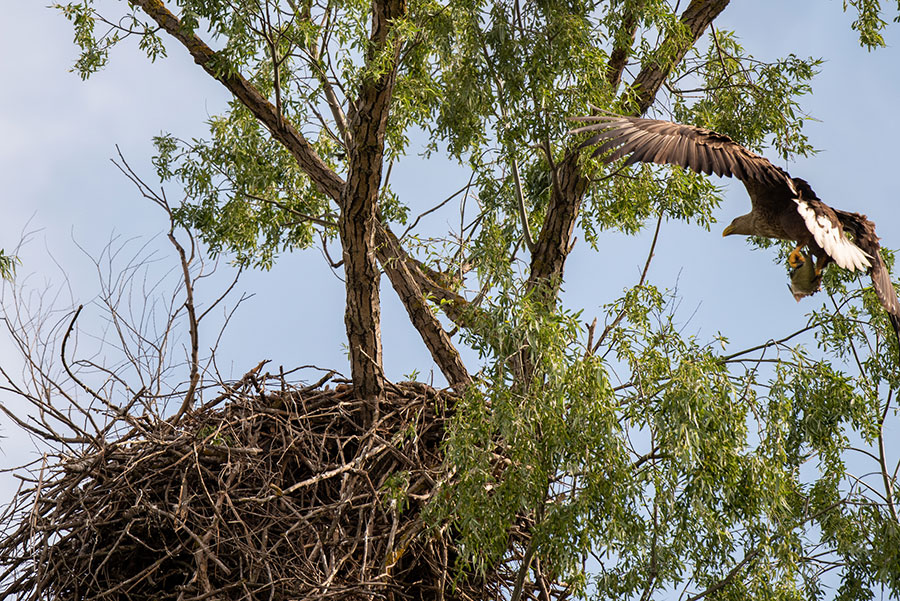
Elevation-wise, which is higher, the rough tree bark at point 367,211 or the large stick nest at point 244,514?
the rough tree bark at point 367,211

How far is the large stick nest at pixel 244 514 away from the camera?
513 centimetres

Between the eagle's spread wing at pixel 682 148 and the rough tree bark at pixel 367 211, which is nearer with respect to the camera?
the eagle's spread wing at pixel 682 148

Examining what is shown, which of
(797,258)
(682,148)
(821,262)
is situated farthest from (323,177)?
(821,262)

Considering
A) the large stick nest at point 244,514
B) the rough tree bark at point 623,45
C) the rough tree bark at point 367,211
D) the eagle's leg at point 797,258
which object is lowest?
the large stick nest at point 244,514

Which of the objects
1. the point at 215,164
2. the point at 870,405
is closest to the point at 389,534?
the point at 870,405

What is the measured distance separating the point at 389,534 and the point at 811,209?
8.92 ft

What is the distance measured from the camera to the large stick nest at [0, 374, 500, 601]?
5133 millimetres

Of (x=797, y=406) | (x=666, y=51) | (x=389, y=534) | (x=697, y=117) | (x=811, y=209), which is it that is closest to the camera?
(x=811, y=209)

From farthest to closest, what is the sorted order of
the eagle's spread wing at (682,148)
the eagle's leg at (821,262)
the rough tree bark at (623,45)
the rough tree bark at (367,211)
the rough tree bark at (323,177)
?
the rough tree bark at (323,177)
the rough tree bark at (623,45)
the rough tree bark at (367,211)
the eagle's leg at (821,262)
the eagle's spread wing at (682,148)

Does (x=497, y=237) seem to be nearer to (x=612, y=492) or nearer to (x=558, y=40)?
(x=558, y=40)

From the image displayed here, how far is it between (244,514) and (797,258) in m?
3.22

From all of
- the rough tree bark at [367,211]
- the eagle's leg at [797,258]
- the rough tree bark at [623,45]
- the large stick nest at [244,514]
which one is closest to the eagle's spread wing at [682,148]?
the eagle's leg at [797,258]

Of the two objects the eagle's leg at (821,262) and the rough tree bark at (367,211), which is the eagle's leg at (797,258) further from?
the rough tree bark at (367,211)

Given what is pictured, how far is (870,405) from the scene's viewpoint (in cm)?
608
